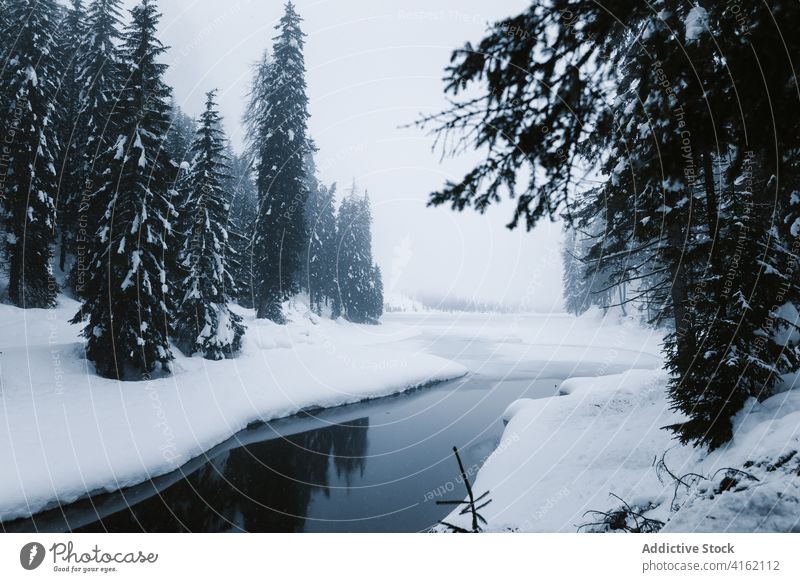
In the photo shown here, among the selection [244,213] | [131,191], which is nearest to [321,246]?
[244,213]

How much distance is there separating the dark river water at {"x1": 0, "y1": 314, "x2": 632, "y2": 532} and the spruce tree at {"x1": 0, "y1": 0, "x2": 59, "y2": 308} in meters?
A: 13.7

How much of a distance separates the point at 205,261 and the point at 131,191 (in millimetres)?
5035

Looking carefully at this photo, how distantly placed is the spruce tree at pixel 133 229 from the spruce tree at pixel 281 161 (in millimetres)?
8268

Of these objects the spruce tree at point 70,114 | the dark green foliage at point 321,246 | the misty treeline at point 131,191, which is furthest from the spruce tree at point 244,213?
the spruce tree at point 70,114

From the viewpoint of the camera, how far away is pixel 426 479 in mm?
9789

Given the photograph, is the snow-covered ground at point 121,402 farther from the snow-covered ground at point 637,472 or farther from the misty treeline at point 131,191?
the snow-covered ground at point 637,472

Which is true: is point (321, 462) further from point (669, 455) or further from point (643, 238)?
point (643, 238)

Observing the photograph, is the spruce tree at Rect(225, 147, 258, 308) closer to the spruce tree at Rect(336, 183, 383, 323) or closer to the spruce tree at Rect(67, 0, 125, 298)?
the spruce tree at Rect(67, 0, 125, 298)

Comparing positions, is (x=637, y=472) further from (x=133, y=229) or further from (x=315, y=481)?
(x=133, y=229)

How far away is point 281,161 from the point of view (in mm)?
21688

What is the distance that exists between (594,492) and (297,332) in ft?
68.8

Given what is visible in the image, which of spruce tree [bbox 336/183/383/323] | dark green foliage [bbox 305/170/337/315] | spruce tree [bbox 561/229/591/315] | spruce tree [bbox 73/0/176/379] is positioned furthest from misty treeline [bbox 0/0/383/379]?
spruce tree [bbox 561/229/591/315]
